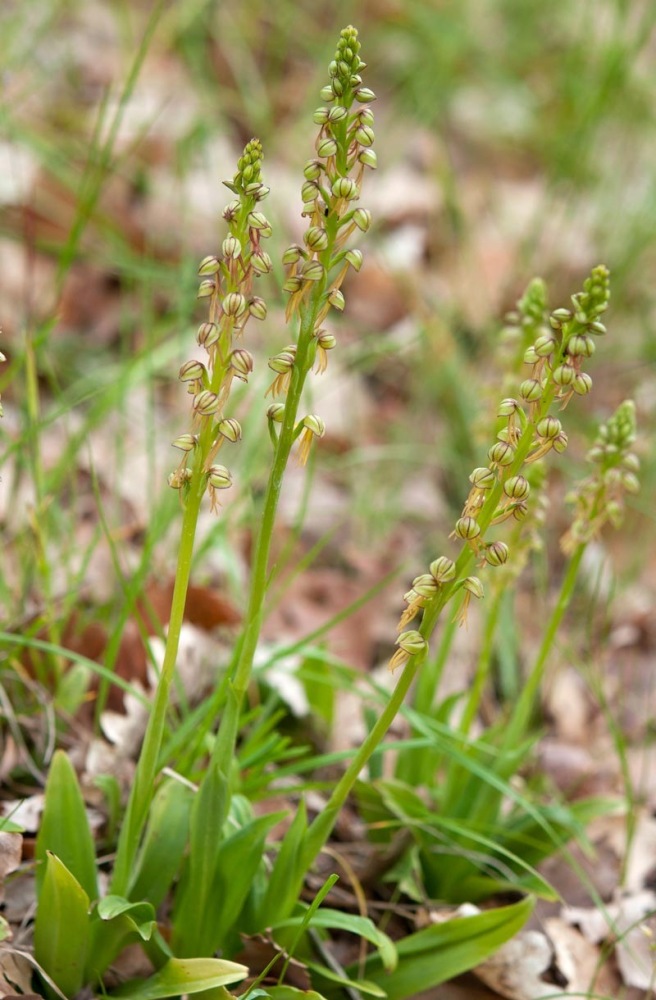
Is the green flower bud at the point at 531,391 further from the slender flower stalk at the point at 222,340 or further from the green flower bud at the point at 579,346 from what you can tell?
the slender flower stalk at the point at 222,340

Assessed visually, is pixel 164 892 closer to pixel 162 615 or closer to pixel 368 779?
pixel 368 779

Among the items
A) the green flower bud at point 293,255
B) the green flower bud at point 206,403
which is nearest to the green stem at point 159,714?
the green flower bud at point 206,403

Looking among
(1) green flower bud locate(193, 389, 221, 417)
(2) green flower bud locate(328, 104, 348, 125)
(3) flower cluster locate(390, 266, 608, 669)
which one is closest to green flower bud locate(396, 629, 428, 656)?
(3) flower cluster locate(390, 266, 608, 669)

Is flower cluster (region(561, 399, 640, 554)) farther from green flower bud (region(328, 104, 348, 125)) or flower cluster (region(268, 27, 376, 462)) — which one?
green flower bud (region(328, 104, 348, 125))

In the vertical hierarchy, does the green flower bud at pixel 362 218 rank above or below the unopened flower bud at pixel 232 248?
above

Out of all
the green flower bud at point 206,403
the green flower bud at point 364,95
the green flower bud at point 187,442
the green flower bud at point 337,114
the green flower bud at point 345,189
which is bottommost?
the green flower bud at point 187,442

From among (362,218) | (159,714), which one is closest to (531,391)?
(362,218)

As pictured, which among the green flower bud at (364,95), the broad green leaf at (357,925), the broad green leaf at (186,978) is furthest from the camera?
the broad green leaf at (357,925)

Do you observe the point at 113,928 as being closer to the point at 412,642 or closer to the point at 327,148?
the point at 412,642
